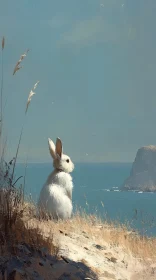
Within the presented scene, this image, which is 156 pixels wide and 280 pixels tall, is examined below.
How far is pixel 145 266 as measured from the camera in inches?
259

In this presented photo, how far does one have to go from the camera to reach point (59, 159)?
297 inches

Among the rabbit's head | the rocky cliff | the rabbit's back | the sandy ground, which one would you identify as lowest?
the sandy ground

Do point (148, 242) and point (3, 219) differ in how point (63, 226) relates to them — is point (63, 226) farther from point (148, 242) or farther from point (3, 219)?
point (3, 219)

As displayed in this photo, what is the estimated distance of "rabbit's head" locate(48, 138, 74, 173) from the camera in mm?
7465

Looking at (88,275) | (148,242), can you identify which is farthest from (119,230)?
(88,275)

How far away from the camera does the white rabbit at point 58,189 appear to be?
24.2 feet

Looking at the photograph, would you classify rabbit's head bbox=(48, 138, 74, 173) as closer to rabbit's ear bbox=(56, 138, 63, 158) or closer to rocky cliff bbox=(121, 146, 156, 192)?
rabbit's ear bbox=(56, 138, 63, 158)

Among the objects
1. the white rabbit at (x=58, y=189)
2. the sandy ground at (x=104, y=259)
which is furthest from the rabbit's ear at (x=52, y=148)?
the sandy ground at (x=104, y=259)

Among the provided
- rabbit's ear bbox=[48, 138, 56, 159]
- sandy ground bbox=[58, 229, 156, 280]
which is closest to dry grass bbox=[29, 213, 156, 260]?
sandy ground bbox=[58, 229, 156, 280]

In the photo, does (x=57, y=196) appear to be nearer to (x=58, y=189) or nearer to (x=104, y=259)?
(x=58, y=189)

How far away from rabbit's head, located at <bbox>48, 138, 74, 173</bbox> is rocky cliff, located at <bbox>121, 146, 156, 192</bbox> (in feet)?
150

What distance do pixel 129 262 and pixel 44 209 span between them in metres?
1.32

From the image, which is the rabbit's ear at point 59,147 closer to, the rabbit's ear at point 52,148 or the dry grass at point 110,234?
the rabbit's ear at point 52,148

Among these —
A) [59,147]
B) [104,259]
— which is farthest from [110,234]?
[59,147]
